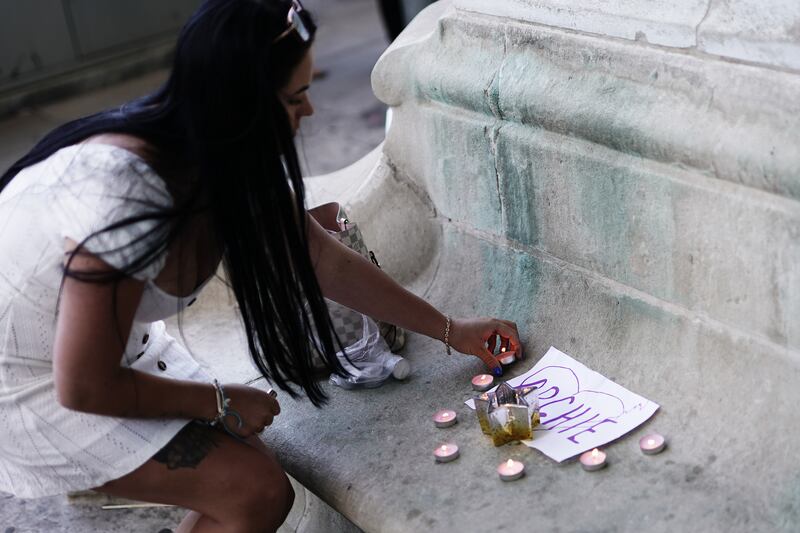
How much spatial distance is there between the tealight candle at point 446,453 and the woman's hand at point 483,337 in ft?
0.91

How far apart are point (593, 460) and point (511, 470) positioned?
149 millimetres

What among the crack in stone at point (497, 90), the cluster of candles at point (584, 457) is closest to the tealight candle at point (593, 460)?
the cluster of candles at point (584, 457)

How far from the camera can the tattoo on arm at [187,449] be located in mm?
1907

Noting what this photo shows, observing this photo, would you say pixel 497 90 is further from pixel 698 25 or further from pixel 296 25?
pixel 296 25

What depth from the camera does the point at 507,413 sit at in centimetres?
203

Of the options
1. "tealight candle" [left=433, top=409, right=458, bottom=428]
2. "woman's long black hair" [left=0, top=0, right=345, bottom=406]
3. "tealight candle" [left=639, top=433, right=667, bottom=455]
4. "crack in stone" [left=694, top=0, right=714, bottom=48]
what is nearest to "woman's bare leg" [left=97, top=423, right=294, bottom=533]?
"woman's long black hair" [left=0, top=0, right=345, bottom=406]

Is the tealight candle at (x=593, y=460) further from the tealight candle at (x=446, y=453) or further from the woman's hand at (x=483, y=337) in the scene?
the woman's hand at (x=483, y=337)

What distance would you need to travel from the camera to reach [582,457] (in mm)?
1960

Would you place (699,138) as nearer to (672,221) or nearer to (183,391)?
(672,221)

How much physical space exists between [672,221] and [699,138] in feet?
0.63

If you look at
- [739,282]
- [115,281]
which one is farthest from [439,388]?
[115,281]

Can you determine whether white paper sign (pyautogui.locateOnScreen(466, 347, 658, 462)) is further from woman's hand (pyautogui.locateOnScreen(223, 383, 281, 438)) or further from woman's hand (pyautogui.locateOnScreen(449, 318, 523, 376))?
woman's hand (pyautogui.locateOnScreen(223, 383, 281, 438))

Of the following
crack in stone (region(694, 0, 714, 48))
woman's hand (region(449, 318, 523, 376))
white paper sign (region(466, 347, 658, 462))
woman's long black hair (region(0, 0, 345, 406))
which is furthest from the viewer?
woman's hand (region(449, 318, 523, 376))

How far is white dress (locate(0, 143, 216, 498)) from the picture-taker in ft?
5.86
